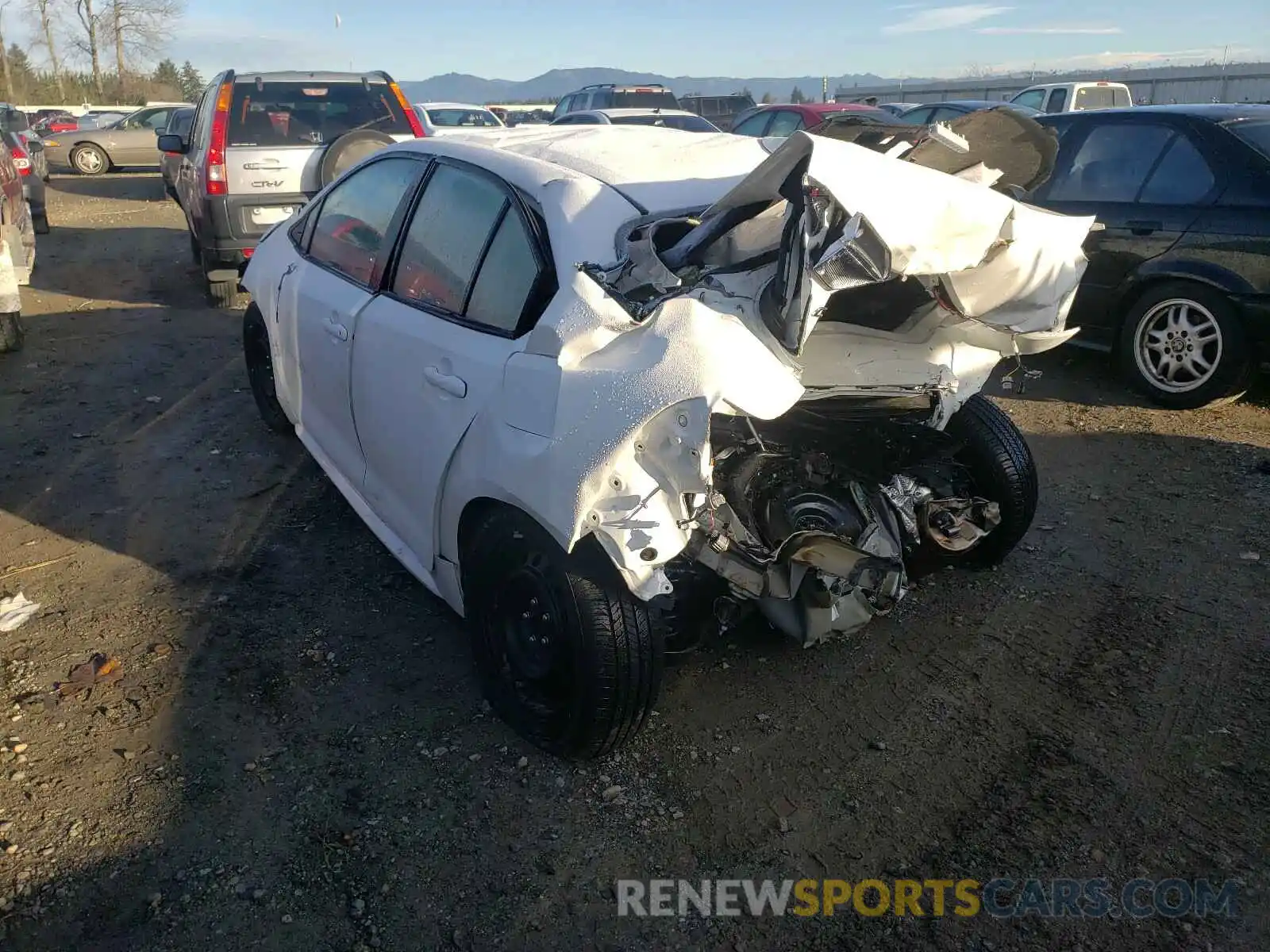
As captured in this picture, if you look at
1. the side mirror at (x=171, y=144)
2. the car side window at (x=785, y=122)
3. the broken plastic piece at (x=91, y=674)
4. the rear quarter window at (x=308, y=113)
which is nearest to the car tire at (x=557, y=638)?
the broken plastic piece at (x=91, y=674)

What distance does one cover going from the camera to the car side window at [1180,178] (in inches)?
233

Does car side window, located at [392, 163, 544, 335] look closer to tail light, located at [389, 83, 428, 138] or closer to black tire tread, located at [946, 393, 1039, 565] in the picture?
black tire tread, located at [946, 393, 1039, 565]

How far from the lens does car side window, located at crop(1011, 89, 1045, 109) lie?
17.0 m

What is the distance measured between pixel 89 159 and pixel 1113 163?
76.2 ft

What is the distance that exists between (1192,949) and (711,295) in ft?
6.61

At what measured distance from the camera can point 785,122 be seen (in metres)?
15.4

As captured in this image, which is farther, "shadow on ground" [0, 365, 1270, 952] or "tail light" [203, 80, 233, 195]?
"tail light" [203, 80, 233, 195]

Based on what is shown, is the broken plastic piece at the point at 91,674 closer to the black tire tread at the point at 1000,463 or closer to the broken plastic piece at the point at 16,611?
the broken plastic piece at the point at 16,611

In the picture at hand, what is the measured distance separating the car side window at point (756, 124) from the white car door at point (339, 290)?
40.2ft

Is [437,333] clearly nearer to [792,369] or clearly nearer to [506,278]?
[506,278]

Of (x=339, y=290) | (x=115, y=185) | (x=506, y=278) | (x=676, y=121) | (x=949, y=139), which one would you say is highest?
(x=949, y=139)

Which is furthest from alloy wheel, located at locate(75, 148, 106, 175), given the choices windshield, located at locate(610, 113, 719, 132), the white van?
the white van

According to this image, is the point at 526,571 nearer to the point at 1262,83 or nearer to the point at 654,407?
the point at 654,407

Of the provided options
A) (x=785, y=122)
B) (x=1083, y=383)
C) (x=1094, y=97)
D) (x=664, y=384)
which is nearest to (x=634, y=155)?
(x=664, y=384)
